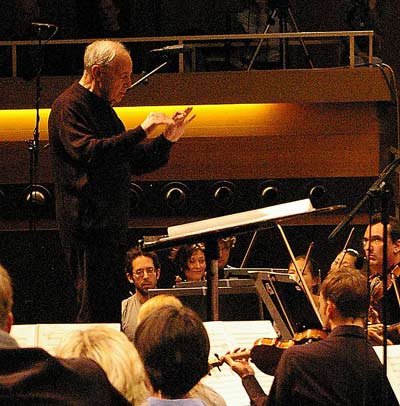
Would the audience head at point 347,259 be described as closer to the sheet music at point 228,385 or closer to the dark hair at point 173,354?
the sheet music at point 228,385

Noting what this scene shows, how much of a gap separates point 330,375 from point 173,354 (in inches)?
46.0

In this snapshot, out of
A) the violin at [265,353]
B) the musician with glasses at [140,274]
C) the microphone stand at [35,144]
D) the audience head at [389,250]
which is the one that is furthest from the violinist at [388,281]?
the microphone stand at [35,144]

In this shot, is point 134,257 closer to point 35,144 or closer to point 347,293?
point 35,144

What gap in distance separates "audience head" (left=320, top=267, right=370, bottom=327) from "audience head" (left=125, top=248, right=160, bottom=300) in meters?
2.52

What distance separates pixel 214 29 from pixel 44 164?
10.5 ft

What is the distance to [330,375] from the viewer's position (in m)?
4.16

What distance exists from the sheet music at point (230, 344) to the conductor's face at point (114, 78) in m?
1.36

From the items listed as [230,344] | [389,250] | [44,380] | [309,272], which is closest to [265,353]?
[230,344]

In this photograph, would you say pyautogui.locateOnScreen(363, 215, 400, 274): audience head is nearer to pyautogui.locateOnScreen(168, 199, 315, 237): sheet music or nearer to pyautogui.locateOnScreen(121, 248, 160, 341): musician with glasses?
pyautogui.locateOnScreen(121, 248, 160, 341): musician with glasses

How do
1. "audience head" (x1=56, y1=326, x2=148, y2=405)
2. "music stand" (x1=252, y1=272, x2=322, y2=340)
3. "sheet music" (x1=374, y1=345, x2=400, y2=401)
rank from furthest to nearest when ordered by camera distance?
1. "music stand" (x1=252, y1=272, x2=322, y2=340)
2. "sheet music" (x1=374, y1=345, x2=400, y2=401)
3. "audience head" (x1=56, y1=326, x2=148, y2=405)

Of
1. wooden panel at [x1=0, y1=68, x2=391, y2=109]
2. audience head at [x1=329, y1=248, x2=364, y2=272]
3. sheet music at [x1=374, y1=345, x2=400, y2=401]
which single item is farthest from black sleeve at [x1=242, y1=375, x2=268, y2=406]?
wooden panel at [x1=0, y1=68, x2=391, y2=109]

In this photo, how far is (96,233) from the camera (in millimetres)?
5047

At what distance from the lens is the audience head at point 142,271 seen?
6.89 m

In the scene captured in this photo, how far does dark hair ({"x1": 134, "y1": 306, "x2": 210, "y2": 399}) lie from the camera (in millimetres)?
3178
